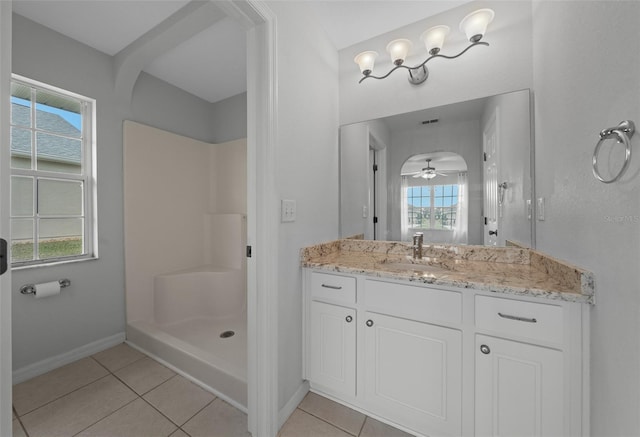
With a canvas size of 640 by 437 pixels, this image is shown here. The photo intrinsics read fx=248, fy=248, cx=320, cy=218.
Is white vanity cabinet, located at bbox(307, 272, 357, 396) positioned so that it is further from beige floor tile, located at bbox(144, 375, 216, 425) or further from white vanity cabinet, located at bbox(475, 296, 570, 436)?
beige floor tile, located at bbox(144, 375, 216, 425)

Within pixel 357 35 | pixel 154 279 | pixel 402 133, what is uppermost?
pixel 357 35

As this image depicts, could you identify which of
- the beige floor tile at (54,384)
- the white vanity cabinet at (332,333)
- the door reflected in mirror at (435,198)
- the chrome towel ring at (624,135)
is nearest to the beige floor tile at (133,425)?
the beige floor tile at (54,384)

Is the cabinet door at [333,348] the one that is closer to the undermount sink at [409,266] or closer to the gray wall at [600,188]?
the undermount sink at [409,266]

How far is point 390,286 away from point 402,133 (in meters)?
1.12

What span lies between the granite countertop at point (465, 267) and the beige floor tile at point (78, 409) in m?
1.40

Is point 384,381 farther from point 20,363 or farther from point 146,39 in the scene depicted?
point 146,39

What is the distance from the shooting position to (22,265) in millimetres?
1725

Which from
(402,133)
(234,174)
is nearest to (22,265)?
(234,174)

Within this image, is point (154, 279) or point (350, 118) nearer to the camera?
point (350, 118)

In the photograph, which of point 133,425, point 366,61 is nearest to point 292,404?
point 133,425

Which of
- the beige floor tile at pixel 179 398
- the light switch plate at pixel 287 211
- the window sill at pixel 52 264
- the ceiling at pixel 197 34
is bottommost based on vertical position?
the beige floor tile at pixel 179 398

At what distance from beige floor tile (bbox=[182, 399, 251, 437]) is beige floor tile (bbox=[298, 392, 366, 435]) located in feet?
1.10

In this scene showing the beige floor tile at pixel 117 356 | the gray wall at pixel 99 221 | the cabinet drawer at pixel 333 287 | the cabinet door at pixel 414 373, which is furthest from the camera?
the beige floor tile at pixel 117 356

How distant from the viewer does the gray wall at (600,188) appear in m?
0.67
